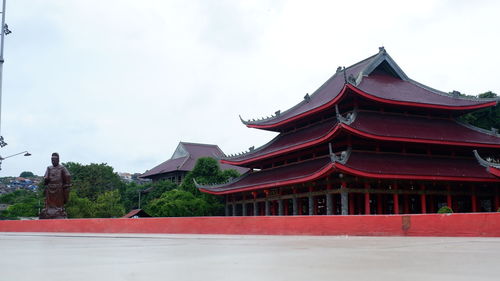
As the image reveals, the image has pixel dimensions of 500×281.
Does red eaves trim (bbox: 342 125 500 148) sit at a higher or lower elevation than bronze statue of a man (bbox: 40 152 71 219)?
higher

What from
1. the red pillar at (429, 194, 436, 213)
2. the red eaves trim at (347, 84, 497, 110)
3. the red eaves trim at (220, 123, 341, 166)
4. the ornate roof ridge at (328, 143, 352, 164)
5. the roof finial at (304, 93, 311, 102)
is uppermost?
the roof finial at (304, 93, 311, 102)

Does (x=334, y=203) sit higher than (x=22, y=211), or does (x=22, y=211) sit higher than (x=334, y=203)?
(x=334, y=203)

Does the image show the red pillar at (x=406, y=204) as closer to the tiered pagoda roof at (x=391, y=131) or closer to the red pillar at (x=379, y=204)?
the red pillar at (x=379, y=204)

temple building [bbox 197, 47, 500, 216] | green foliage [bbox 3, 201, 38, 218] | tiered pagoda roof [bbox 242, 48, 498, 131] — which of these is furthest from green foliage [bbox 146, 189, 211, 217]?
green foliage [bbox 3, 201, 38, 218]

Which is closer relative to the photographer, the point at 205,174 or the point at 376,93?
the point at 376,93

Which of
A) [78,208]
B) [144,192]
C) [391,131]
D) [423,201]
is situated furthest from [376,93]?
[144,192]

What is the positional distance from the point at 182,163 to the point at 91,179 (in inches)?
486

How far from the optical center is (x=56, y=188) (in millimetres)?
27688

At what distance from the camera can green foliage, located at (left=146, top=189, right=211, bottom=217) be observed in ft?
126

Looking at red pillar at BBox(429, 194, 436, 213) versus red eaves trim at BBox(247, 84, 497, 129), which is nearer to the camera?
red eaves trim at BBox(247, 84, 497, 129)

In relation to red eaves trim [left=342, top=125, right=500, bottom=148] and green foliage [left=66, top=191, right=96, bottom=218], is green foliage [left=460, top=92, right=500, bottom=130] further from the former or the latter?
green foliage [left=66, top=191, right=96, bottom=218]

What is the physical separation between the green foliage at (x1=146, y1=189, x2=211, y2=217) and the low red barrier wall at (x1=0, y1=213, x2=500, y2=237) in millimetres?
13681

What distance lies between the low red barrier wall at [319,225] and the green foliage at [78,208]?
67.5ft

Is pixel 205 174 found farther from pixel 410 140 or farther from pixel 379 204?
pixel 410 140
